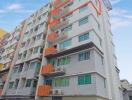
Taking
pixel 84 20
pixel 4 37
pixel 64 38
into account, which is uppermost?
pixel 4 37

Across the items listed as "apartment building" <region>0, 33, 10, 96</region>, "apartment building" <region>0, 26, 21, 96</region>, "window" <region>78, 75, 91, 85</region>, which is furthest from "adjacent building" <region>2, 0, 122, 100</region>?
"apartment building" <region>0, 33, 10, 96</region>

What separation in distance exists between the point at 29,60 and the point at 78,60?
11.4m

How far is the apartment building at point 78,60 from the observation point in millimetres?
18750

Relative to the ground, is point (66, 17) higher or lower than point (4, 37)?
lower

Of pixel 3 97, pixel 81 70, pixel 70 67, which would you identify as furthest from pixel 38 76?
pixel 3 97

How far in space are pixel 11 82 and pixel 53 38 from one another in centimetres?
1310

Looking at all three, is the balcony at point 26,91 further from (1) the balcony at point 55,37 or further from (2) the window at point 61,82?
(1) the balcony at point 55,37

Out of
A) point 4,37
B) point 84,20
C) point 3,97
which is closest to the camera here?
point 84,20

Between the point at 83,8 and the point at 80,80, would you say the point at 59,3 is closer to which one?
the point at 83,8

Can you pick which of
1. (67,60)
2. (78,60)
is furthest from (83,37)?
(67,60)

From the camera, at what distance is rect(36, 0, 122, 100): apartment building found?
18750 mm

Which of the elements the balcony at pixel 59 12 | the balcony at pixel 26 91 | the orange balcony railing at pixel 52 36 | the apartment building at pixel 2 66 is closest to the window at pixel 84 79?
the balcony at pixel 26 91

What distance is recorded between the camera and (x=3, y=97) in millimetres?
29641

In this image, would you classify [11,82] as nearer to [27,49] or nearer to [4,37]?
[27,49]
